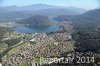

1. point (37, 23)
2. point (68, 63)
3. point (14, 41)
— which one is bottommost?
point (37, 23)

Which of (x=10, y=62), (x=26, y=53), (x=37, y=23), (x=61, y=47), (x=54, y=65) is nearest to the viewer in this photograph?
(x=54, y=65)

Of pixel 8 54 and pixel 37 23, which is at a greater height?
pixel 8 54

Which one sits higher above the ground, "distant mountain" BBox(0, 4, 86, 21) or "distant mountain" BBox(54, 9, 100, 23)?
"distant mountain" BBox(54, 9, 100, 23)

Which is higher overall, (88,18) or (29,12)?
(88,18)

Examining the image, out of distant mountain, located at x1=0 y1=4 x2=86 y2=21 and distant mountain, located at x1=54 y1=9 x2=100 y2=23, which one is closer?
distant mountain, located at x1=54 y1=9 x2=100 y2=23

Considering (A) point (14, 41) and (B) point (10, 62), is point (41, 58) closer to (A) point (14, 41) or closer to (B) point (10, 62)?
(B) point (10, 62)

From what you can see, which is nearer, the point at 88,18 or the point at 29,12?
the point at 88,18

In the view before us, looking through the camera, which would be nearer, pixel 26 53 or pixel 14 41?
pixel 26 53

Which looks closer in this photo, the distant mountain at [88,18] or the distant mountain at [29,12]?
Result: the distant mountain at [88,18]

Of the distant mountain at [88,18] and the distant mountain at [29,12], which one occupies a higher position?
the distant mountain at [88,18]

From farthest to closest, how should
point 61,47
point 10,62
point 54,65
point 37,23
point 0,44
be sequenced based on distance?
point 37,23
point 0,44
point 61,47
point 10,62
point 54,65

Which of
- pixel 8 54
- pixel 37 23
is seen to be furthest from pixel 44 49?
pixel 37 23
